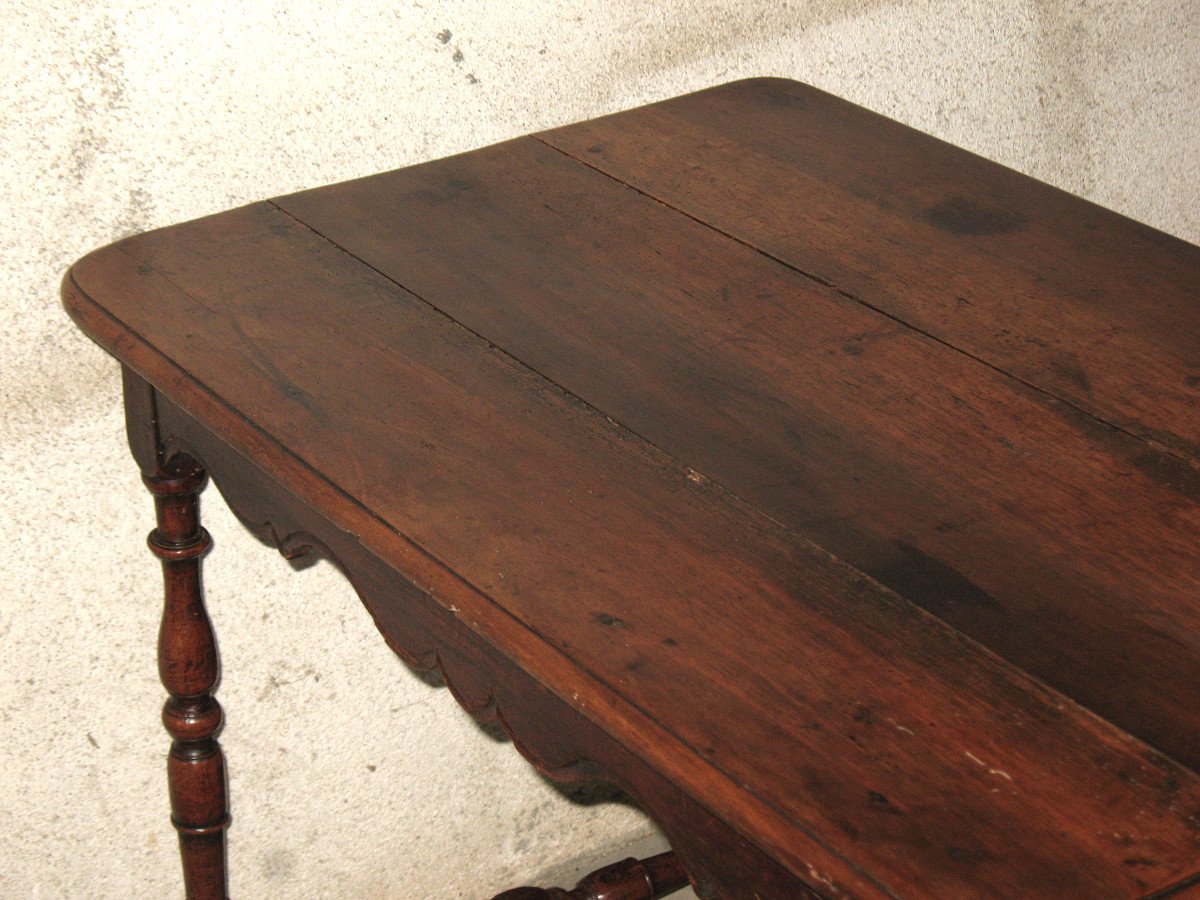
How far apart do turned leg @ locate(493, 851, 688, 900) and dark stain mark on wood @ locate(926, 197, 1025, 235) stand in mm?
606

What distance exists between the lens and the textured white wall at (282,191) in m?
1.11

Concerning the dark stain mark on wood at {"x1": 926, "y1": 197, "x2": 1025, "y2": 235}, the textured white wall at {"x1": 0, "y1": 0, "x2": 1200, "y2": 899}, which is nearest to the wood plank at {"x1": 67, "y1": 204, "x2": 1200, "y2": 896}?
the textured white wall at {"x1": 0, "y1": 0, "x2": 1200, "y2": 899}

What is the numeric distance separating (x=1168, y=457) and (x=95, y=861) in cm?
106

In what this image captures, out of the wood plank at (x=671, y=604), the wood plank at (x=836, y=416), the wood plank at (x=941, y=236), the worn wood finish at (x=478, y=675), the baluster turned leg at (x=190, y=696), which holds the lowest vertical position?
the baluster turned leg at (x=190, y=696)

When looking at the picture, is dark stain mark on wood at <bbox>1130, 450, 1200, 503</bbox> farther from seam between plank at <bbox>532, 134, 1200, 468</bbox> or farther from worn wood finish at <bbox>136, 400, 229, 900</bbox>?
worn wood finish at <bbox>136, 400, 229, 900</bbox>

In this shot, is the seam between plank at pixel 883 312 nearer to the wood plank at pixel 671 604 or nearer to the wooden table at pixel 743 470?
the wooden table at pixel 743 470

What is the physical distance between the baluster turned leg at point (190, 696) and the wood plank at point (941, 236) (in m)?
0.43

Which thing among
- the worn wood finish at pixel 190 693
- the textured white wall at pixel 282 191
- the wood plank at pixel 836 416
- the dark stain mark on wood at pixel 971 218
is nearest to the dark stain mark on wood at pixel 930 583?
the wood plank at pixel 836 416

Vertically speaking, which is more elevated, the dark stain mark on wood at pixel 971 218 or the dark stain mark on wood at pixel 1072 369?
the dark stain mark on wood at pixel 971 218

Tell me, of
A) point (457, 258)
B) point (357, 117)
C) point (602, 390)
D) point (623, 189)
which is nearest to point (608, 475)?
point (602, 390)

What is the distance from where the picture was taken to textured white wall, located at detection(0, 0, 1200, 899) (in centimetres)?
111

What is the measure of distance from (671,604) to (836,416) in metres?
0.21

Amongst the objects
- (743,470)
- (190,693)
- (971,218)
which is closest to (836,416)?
(743,470)

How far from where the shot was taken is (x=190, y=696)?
1.14 m
